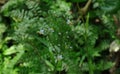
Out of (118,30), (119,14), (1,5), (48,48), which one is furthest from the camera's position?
(1,5)

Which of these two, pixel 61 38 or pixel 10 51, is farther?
pixel 10 51

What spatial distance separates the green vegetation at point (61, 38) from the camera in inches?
77.0

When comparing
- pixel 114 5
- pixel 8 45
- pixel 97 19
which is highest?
pixel 114 5

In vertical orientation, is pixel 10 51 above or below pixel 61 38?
below

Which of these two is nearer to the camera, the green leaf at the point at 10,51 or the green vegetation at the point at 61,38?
the green vegetation at the point at 61,38

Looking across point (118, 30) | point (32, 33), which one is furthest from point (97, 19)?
point (32, 33)

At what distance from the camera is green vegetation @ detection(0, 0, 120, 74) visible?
1955 mm

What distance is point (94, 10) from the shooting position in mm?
3027

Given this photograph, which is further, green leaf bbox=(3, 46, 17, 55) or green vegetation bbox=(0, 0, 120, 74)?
green leaf bbox=(3, 46, 17, 55)

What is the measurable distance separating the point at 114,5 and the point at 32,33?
2.77 feet

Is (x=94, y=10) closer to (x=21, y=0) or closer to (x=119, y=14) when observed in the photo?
(x=119, y=14)

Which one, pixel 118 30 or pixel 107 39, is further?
pixel 107 39

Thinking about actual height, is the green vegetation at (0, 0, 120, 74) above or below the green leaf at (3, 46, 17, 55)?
above

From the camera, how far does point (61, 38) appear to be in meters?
1.93
